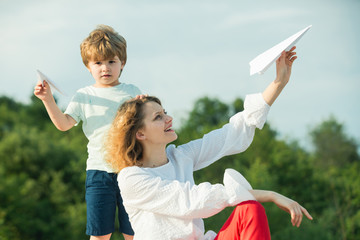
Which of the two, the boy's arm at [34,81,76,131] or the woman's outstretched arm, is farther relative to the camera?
the boy's arm at [34,81,76,131]

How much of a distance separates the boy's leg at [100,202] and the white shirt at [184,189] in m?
0.41

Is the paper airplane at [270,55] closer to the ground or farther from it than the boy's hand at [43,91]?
farther from it

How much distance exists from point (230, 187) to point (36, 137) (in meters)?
22.1

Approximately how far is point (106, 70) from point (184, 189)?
40.7 inches

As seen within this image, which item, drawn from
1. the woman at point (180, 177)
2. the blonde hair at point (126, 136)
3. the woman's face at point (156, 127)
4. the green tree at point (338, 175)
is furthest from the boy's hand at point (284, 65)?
the green tree at point (338, 175)

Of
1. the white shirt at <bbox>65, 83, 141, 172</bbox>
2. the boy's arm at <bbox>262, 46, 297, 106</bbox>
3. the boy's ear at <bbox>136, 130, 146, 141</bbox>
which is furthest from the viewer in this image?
the white shirt at <bbox>65, 83, 141, 172</bbox>

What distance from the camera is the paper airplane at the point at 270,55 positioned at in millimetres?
2821

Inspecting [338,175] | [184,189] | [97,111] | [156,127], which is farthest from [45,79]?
[338,175]

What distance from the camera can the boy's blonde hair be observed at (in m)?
3.37

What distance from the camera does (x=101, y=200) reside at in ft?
11.1

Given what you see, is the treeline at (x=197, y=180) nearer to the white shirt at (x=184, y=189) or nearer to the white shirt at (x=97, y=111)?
the white shirt at (x=97, y=111)

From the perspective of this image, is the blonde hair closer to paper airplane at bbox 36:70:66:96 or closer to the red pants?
paper airplane at bbox 36:70:66:96

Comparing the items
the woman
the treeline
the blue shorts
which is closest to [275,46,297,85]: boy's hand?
the woman

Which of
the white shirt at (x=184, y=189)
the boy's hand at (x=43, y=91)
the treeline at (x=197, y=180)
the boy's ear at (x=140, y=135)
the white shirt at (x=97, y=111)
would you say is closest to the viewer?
the white shirt at (x=184, y=189)
